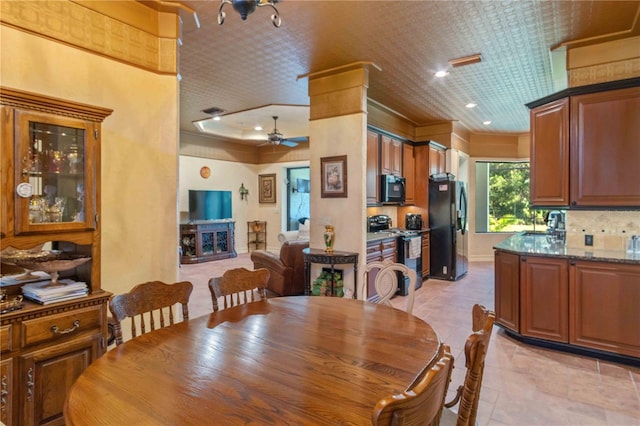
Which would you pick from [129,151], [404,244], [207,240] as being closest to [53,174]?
[129,151]

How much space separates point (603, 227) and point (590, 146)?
0.81 meters

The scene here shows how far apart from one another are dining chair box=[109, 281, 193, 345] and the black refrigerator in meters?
5.14

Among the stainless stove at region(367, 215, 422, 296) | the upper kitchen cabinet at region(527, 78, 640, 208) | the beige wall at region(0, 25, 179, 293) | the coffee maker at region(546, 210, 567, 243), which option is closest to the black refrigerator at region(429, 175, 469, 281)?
the stainless stove at region(367, 215, 422, 296)

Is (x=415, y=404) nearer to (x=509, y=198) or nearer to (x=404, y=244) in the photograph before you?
(x=404, y=244)

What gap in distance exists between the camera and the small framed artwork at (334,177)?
413 centimetres

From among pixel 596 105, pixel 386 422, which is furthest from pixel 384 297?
pixel 596 105

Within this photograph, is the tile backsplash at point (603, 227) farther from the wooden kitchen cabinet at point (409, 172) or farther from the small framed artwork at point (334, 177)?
the wooden kitchen cabinet at point (409, 172)

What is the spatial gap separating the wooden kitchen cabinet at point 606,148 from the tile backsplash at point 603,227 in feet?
0.79

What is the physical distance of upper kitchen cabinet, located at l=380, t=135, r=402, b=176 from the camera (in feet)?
17.4

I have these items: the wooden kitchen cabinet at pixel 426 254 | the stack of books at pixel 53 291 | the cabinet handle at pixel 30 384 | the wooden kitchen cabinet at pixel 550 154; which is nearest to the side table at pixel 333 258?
the wooden kitchen cabinet at pixel 550 154

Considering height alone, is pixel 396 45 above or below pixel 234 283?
above

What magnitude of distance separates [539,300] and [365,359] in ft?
8.89

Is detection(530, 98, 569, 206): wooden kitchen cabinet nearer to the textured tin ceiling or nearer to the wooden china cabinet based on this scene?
the textured tin ceiling

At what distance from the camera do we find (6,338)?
1658 millimetres
